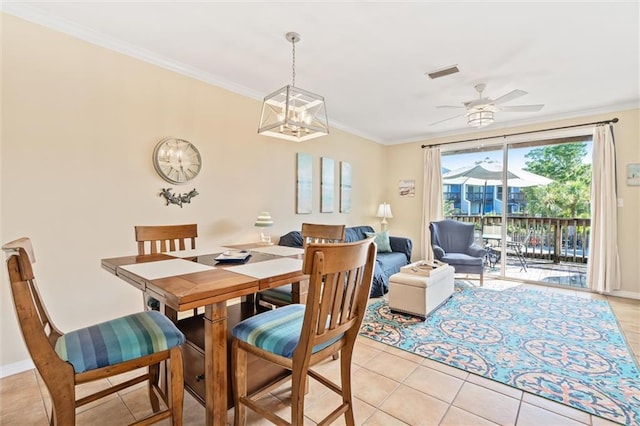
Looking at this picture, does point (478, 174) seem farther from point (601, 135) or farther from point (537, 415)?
point (537, 415)

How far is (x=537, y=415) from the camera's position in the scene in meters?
Answer: 1.66

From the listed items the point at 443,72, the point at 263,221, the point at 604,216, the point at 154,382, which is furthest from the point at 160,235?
the point at 604,216

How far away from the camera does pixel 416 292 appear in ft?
9.78

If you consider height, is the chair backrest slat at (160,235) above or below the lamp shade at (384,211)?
below

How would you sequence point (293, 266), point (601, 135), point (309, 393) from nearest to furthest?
point (293, 266), point (309, 393), point (601, 135)

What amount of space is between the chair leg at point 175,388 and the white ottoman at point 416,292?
2.32 meters

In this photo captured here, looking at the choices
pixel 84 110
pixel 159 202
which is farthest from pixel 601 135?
pixel 84 110

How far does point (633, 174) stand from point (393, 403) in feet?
15.2

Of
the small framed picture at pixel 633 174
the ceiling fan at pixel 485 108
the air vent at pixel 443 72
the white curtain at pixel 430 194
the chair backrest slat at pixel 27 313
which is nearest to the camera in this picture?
the chair backrest slat at pixel 27 313

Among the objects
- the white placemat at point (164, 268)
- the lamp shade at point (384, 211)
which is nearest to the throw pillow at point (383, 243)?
the lamp shade at point (384, 211)

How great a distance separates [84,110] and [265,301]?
6.99 feet

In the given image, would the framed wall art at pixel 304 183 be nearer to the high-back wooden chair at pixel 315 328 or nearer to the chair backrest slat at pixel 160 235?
the chair backrest slat at pixel 160 235

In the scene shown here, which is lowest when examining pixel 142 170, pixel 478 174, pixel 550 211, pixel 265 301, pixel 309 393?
pixel 309 393

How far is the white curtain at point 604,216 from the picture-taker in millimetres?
3947
